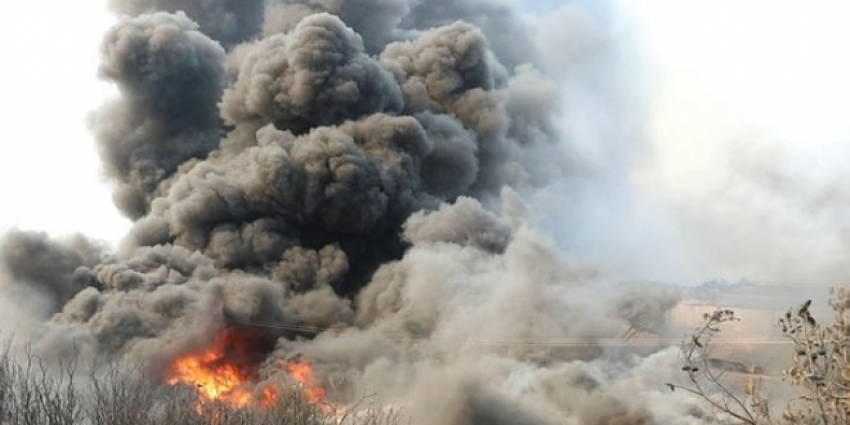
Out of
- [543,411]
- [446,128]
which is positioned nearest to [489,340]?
[543,411]

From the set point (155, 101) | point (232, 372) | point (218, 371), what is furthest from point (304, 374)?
point (155, 101)

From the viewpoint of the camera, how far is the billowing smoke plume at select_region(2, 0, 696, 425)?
108 feet

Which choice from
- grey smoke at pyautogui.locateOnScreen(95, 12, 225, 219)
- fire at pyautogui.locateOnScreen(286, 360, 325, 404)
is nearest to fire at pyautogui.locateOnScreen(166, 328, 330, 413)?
fire at pyautogui.locateOnScreen(286, 360, 325, 404)

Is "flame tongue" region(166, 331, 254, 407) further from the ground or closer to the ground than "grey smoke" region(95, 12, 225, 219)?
closer to the ground

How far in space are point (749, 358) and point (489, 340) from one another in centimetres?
1265

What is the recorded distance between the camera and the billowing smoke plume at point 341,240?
108ft

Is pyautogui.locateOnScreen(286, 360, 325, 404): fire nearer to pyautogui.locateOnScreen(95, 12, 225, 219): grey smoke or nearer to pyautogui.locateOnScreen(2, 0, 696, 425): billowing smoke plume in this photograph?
pyautogui.locateOnScreen(2, 0, 696, 425): billowing smoke plume

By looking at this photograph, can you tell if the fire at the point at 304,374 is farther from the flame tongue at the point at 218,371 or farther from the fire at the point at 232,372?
the flame tongue at the point at 218,371

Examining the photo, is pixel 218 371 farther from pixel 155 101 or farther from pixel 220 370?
pixel 155 101

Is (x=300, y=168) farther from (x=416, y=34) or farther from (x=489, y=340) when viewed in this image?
(x=416, y=34)

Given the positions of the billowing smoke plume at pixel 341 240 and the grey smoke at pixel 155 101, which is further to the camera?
the grey smoke at pixel 155 101

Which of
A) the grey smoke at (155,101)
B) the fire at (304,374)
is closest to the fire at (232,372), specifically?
the fire at (304,374)

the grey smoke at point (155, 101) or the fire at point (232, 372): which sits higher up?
the grey smoke at point (155, 101)

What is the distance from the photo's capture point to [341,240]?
4512 centimetres
